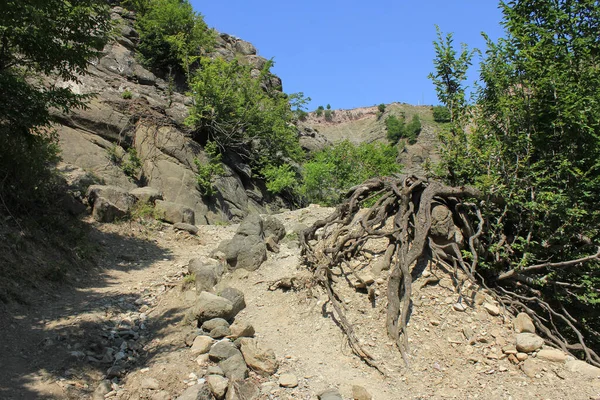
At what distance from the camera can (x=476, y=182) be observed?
20.1ft

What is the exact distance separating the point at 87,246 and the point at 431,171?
629 cm

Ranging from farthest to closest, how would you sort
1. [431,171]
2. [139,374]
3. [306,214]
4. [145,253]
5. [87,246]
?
[306,214] < [145,253] < [87,246] < [431,171] < [139,374]

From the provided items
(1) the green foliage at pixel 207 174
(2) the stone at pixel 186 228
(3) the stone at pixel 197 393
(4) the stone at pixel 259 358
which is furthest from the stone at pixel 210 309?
(1) the green foliage at pixel 207 174

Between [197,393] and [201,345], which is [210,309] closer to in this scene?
[201,345]

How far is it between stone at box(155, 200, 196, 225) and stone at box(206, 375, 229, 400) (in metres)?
7.25

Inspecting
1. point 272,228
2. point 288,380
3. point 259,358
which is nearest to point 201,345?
point 259,358

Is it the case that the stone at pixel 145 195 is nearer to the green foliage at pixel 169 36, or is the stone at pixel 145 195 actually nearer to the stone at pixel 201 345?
the stone at pixel 201 345

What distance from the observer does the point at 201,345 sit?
501 centimetres

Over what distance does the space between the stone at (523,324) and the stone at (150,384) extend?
164 inches

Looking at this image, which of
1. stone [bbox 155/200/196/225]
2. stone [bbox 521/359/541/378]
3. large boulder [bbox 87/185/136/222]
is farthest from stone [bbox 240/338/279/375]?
stone [bbox 155/200/196/225]

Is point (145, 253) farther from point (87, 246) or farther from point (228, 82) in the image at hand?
point (228, 82)

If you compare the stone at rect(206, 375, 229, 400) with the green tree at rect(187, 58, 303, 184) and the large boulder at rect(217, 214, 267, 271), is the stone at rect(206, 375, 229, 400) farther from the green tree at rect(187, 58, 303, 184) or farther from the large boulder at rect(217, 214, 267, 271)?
the green tree at rect(187, 58, 303, 184)

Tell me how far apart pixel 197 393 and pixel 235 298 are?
76.0 inches

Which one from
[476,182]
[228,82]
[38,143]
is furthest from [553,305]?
[228,82]
